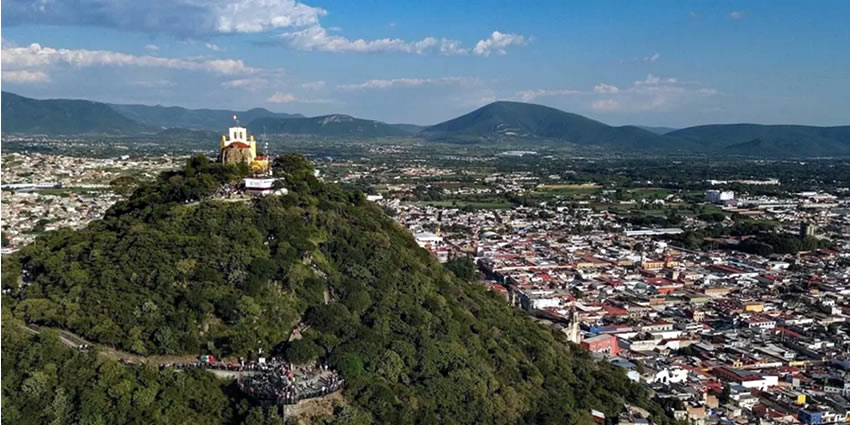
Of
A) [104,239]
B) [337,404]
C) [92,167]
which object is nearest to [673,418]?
[337,404]

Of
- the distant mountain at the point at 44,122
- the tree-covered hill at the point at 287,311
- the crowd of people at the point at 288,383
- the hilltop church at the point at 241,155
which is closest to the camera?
the crowd of people at the point at 288,383

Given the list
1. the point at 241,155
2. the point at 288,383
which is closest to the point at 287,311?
the point at 288,383

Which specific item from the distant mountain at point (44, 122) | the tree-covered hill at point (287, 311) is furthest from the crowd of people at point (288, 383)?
the distant mountain at point (44, 122)

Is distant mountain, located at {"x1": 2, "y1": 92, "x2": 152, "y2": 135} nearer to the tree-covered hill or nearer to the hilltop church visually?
the hilltop church

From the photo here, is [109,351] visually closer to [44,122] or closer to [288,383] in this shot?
[288,383]

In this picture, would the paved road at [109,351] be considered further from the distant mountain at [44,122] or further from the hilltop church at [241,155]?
the distant mountain at [44,122]

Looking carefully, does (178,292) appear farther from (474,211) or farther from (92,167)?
(92,167)

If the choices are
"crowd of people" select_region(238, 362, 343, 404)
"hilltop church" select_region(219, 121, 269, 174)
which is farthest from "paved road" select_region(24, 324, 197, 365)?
"hilltop church" select_region(219, 121, 269, 174)

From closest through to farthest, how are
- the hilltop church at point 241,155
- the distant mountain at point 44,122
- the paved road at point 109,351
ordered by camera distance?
the paved road at point 109,351, the hilltop church at point 241,155, the distant mountain at point 44,122
